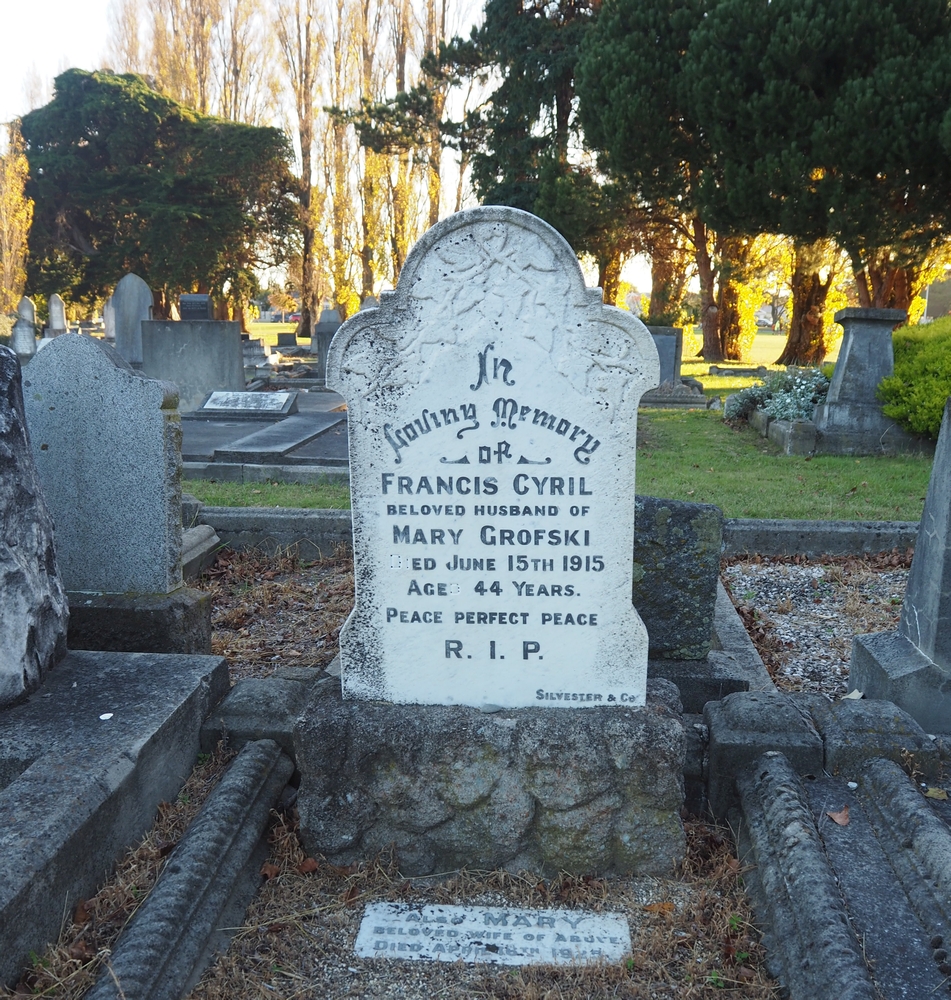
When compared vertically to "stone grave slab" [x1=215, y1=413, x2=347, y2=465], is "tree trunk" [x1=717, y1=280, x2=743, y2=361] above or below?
above

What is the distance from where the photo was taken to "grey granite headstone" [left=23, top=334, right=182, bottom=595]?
3.82m

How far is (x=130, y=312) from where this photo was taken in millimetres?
18484

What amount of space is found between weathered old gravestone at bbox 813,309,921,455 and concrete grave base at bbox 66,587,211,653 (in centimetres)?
889

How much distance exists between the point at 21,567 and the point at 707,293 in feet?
81.0

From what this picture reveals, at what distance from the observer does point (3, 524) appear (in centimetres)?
286

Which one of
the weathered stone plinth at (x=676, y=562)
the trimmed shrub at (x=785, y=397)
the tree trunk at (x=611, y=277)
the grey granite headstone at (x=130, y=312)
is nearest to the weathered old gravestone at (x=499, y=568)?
the weathered stone plinth at (x=676, y=562)

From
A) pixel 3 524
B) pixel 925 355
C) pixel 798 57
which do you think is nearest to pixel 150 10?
pixel 798 57

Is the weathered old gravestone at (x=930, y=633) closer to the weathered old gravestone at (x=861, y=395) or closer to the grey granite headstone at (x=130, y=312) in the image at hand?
the weathered old gravestone at (x=861, y=395)

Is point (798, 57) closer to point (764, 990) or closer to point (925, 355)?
point (925, 355)

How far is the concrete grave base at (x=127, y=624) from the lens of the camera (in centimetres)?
383

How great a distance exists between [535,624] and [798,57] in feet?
43.5

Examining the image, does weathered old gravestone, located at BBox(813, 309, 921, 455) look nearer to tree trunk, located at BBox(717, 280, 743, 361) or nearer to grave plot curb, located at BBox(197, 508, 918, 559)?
grave plot curb, located at BBox(197, 508, 918, 559)

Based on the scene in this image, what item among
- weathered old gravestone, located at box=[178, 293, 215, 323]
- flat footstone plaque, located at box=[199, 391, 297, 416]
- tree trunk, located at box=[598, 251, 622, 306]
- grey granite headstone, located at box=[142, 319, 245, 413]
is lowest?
flat footstone plaque, located at box=[199, 391, 297, 416]

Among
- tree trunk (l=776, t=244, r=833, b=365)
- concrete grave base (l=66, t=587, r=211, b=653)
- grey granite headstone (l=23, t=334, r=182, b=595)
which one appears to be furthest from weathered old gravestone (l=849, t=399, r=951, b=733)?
tree trunk (l=776, t=244, r=833, b=365)
